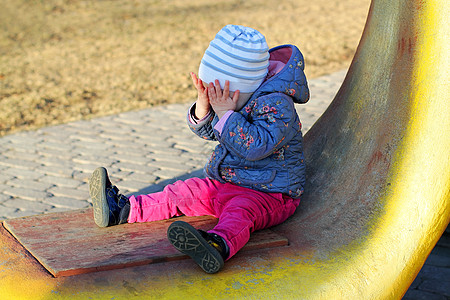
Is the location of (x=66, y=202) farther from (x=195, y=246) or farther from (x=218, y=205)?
(x=195, y=246)

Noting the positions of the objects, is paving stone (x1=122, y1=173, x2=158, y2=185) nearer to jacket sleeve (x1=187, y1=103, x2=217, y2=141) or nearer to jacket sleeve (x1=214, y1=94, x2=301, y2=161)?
jacket sleeve (x1=187, y1=103, x2=217, y2=141)

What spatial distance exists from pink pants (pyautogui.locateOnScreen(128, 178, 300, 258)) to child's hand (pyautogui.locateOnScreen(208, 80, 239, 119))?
407mm

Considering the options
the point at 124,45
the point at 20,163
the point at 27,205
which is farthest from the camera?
the point at 124,45

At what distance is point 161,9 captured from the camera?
12602 millimetres

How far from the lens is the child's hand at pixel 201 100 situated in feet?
9.02

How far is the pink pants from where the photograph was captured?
2652 millimetres

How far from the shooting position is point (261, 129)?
8.66 feet

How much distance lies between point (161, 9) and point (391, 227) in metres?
10.9

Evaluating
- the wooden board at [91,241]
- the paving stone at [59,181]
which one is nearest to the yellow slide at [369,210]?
the wooden board at [91,241]

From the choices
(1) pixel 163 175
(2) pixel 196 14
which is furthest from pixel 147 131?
(2) pixel 196 14

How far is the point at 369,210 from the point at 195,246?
2.85 ft

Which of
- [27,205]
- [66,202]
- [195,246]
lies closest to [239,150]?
[195,246]

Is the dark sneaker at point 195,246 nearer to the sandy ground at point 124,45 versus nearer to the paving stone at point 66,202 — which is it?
the paving stone at point 66,202

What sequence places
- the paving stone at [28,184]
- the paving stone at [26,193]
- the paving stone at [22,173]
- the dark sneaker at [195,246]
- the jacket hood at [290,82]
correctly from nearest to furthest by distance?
1. the dark sneaker at [195,246]
2. the jacket hood at [290,82]
3. the paving stone at [26,193]
4. the paving stone at [28,184]
5. the paving stone at [22,173]
